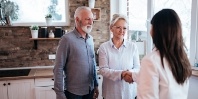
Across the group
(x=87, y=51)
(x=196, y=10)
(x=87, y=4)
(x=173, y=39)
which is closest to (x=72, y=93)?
(x=87, y=51)

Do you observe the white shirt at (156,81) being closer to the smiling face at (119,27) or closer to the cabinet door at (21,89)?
the smiling face at (119,27)

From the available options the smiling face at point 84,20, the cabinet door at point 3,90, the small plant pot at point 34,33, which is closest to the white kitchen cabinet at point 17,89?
the cabinet door at point 3,90

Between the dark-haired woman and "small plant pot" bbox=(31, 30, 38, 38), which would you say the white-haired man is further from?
"small plant pot" bbox=(31, 30, 38, 38)

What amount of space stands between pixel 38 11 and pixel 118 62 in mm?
2187

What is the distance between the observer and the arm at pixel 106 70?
1783mm

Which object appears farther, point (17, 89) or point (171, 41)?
point (17, 89)

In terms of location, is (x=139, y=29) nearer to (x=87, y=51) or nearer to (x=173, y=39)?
(x=87, y=51)

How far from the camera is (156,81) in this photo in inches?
43.9

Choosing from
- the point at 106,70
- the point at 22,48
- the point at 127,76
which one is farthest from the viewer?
the point at 22,48

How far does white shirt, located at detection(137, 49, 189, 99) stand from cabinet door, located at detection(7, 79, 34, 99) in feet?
7.36

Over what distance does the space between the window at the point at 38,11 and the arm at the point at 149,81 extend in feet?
8.72

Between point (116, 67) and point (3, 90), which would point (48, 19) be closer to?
point (3, 90)

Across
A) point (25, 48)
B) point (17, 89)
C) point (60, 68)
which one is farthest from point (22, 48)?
point (60, 68)

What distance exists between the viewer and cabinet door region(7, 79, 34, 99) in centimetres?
295
